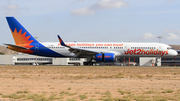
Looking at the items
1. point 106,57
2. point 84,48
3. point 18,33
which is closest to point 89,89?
point 106,57

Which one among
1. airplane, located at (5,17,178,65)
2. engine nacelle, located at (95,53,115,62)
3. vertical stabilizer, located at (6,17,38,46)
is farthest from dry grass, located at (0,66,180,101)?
vertical stabilizer, located at (6,17,38,46)

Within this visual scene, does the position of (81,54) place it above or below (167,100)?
above

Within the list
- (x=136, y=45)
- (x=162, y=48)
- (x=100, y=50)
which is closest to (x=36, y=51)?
(x=100, y=50)

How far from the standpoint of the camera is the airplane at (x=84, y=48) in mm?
35188

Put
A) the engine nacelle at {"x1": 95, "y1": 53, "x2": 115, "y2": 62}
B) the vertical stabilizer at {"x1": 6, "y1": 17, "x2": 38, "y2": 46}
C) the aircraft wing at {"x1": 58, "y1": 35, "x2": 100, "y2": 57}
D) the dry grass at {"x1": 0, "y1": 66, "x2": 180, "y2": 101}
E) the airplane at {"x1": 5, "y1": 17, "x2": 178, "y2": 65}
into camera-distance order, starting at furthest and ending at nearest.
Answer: the vertical stabilizer at {"x1": 6, "y1": 17, "x2": 38, "y2": 46}, the airplane at {"x1": 5, "y1": 17, "x2": 178, "y2": 65}, the aircraft wing at {"x1": 58, "y1": 35, "x2": 100, "y2": 57}, the engine nacelle at {"x1": 95, "y1": 53, "x2": 115, "y2": 62}, the dry grass at {"x1": 0, "y1": 66, "x2": 180, "y2": 101}

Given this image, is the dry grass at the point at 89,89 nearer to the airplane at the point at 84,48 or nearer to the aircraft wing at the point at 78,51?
the aircraft wing at the point at 78,51

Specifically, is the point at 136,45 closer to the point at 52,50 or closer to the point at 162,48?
the point at 162,48

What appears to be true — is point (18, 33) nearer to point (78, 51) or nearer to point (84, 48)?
point (78, 51)

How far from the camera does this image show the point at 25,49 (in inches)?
1410

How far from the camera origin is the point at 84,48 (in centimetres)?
3616

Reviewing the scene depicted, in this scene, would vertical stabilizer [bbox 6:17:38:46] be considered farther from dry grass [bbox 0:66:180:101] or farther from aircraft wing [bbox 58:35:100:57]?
dry grass [bbox 0:66:180:101]

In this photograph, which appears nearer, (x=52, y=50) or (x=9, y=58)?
(x=52, y=50)

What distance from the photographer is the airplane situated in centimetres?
3519

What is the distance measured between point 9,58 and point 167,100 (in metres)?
84.0
